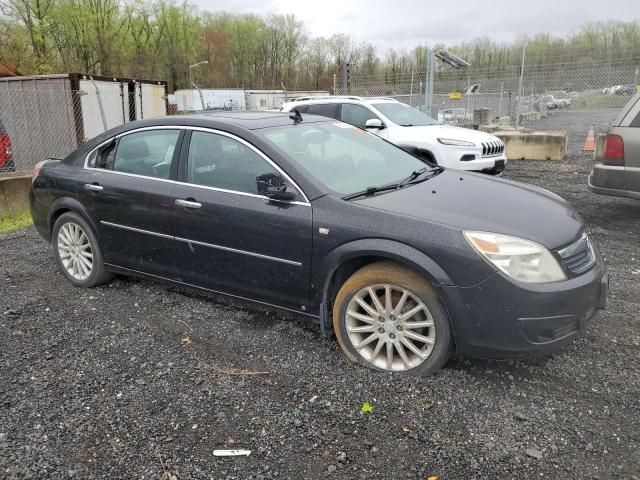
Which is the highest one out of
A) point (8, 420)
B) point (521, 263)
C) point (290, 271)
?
point (521, 263)

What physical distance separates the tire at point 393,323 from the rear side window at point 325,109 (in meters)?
7.23

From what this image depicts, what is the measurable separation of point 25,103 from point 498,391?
12.5m

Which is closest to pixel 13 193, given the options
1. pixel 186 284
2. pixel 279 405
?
pixel 186 284

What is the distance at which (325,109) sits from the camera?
10.2m

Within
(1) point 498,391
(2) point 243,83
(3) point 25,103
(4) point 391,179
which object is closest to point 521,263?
(1) point 498,391

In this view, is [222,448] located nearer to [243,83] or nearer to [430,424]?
[430,424]

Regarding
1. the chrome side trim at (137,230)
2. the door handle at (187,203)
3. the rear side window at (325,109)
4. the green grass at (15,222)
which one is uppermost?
the rear side window at (325,109)

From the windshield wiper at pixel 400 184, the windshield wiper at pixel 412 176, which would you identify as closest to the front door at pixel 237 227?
the windshield wiper at pixel 400 184

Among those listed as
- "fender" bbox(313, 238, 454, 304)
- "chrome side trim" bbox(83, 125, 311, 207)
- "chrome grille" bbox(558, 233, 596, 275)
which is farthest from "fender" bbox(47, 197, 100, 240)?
"chrome grille" bbox(558, 233, 596, 275)

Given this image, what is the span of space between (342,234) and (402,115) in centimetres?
716

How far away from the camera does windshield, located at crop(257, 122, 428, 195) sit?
11.9 feet

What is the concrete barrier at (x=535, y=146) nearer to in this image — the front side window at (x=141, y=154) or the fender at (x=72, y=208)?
the front side window at (x=141, y=154)

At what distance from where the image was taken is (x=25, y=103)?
12000 millimetres

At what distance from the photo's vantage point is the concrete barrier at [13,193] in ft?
26.0
